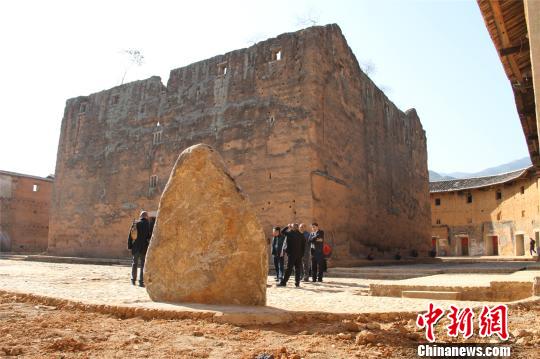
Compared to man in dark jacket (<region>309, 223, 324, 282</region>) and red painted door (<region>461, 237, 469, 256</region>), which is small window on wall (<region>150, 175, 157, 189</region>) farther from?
red painted door (<region>461, 237, 469, 256</region>)

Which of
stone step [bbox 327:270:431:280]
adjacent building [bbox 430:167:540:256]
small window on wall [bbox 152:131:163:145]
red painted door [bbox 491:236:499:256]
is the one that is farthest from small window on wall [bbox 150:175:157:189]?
red painted door [bbox 491:236:499:256]

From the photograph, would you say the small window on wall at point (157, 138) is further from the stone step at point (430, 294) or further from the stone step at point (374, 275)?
the stone step at point (430, 294)

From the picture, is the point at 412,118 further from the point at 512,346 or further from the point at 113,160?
the point at 512,346

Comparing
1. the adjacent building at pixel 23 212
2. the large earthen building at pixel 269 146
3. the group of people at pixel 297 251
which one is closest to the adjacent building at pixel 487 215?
the large earthen building at pixel 269 146

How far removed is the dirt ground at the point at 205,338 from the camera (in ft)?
10.3

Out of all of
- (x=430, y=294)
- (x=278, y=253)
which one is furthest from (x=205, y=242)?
(x=278, y=253)

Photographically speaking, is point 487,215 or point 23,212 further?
point 487,215

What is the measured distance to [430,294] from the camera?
6363 millimetres

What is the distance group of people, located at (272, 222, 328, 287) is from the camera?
348 inches

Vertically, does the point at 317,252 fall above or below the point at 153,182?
below

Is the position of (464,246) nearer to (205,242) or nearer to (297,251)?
(297,251)

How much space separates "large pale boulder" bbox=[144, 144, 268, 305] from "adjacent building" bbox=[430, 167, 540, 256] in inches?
1086

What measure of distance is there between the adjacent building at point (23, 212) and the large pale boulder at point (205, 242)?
26.9m

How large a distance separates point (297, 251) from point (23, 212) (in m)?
26.5
